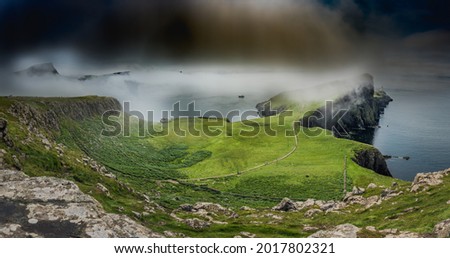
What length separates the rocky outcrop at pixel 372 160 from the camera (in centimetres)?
1847

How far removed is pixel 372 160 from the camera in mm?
20047

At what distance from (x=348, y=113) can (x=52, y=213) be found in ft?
48.2

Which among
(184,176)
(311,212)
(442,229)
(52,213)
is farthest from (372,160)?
(52,213)

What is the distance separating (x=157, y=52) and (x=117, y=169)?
12.2 feet

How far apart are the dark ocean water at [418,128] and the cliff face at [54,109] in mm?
9005

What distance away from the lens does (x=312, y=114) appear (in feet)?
61.3

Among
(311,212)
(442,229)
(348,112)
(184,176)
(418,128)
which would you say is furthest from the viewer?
(348,112)

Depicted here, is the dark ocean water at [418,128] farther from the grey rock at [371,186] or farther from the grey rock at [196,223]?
the grey rock at [196,223]

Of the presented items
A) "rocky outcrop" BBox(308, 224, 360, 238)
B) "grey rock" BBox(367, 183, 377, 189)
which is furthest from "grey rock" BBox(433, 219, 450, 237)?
"grey rock" BBox(367, 183, 377, 189)

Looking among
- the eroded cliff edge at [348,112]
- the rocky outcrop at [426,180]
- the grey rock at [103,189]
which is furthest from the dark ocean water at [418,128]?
the grey rock at [103,189]

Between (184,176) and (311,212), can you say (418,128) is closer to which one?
(311,212)

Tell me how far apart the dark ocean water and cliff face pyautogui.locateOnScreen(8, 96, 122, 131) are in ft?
29.5

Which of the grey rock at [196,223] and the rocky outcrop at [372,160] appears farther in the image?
the rocky outcrop at [372,160]
